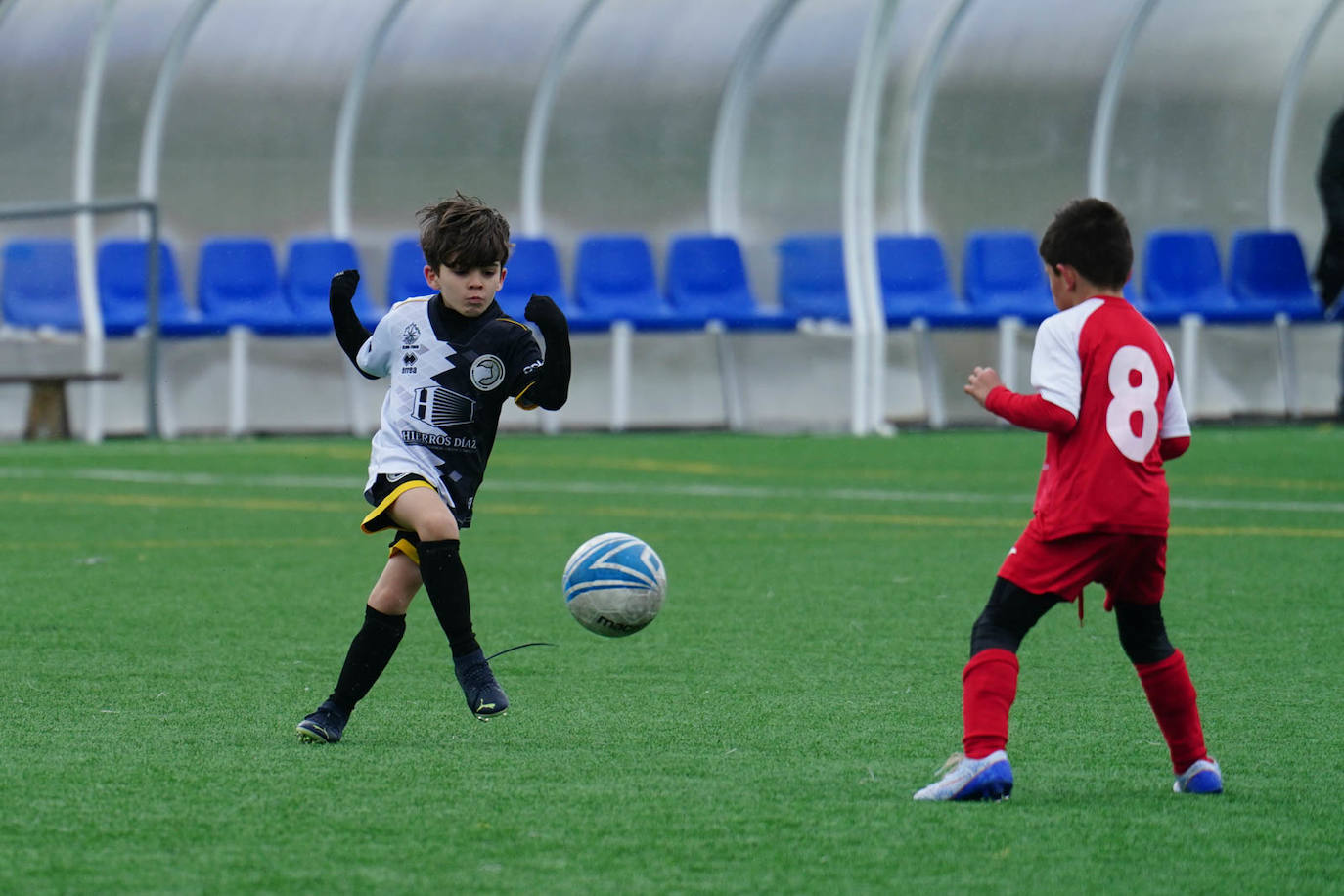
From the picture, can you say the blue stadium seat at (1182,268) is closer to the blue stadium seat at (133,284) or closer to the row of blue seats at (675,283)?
the row of blue seats at (675,283)

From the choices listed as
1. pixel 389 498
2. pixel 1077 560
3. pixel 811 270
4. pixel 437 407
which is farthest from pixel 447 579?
pixel 811 270

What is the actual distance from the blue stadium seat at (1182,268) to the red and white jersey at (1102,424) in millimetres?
14976

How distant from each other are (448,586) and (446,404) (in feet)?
1.45

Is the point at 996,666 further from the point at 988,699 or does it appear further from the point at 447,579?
the point at 447,579

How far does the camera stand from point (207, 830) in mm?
3719

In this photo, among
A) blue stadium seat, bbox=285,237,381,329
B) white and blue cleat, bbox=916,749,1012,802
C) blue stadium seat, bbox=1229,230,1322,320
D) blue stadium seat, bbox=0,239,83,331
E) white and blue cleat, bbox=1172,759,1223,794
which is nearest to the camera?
white and blue cleat, bbox=916,749,1012,802

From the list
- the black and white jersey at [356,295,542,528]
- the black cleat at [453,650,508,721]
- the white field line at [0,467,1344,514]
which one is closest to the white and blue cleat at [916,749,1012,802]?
the black cleat at [453,650,508,721]

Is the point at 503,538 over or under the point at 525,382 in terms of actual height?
under

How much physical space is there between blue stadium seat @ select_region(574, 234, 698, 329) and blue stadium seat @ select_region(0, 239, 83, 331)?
14.2 feet

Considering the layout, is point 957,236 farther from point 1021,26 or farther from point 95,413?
point 95,413

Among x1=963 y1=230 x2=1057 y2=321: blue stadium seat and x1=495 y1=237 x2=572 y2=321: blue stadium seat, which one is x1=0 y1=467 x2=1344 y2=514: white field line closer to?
x1=495 y1=237 x2=572 y2=321: blue stadium seat

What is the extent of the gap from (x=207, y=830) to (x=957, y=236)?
16.9 metres

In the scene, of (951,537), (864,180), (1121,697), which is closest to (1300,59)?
(864,180)

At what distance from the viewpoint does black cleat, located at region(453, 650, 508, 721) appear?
4977mm
